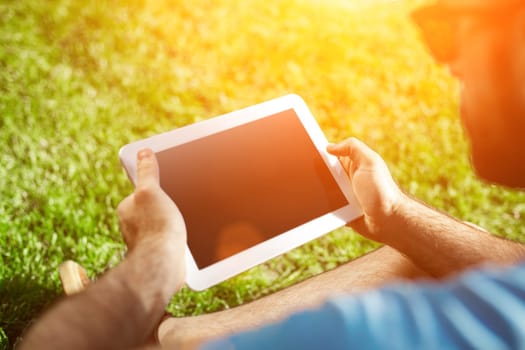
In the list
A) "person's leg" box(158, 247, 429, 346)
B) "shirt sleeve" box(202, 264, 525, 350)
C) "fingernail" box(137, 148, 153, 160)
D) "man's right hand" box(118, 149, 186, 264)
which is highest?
"fingernail" box(137, 148, 153, 160)

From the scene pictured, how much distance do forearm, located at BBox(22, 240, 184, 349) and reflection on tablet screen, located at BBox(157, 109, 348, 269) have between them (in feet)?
0.93

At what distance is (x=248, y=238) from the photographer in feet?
7.20

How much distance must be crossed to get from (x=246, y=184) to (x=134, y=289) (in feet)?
2.69

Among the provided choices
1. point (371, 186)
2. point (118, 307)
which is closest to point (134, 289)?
point (118, 307)

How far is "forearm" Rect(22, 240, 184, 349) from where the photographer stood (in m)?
1.46

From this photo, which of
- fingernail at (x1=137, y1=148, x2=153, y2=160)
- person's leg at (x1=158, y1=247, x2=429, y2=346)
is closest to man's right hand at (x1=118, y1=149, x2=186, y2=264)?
fingernail at (x1=137, y1=148, x2=153, y2=160)

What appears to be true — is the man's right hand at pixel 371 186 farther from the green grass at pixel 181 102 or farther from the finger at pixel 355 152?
the green grass at pixel 181 102

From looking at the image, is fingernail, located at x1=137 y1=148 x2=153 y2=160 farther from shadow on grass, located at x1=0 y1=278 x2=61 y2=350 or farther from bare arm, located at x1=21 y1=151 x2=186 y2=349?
shadow on grass, located at x1=0 y1=278 x2=61 y2=350

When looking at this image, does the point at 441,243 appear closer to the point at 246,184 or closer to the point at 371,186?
the point at 371,186

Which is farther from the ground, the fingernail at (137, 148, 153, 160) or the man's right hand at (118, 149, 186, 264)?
the fingernail at (137, 148, 153, 160)

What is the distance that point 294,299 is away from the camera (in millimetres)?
2334

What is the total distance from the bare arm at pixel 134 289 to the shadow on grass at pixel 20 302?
990mm

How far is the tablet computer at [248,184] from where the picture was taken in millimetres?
2117

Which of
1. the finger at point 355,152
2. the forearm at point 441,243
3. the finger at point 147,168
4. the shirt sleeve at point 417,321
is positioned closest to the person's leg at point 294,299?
the forearm at point 441,243
